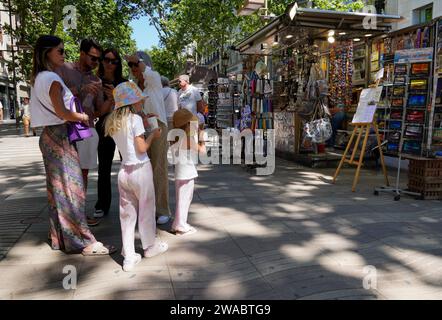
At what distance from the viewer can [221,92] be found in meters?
14.8

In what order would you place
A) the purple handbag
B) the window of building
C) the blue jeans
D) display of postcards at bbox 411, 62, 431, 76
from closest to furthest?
1. the purple handbag
2. display of postcards at bbox 411, 62, 431, 76
3. the blue jeans
4. the window of building

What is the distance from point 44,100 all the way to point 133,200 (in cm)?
116

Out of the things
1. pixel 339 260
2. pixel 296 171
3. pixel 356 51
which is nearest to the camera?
pixel 339 260

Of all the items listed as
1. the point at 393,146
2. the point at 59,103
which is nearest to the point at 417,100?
the point at 393,146

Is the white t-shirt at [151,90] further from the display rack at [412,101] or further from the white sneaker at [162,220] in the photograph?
the display rack at [412,101]

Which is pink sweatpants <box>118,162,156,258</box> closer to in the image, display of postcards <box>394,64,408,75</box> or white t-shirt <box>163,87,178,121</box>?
white t-shirt <box>163,87,178,121</box>

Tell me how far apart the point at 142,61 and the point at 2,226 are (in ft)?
8.26

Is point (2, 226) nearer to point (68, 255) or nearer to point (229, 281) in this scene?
point (68, 255)

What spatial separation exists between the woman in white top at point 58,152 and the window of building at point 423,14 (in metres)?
15.7

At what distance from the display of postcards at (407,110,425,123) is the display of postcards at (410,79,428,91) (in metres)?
0.42

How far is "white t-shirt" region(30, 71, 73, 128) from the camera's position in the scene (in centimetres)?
334

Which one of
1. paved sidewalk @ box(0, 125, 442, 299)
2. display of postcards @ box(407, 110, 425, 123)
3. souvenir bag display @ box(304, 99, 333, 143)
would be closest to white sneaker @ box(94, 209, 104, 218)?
paved sidewalk @ box(0, 125, 442, 299)

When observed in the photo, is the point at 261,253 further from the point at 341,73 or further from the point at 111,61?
the point at 341,73
